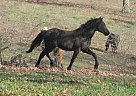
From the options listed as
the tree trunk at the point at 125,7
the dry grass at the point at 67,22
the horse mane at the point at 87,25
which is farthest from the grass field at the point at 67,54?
the horse mane at the point at 87,25

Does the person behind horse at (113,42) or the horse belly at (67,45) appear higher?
the horse belly at (67,45)

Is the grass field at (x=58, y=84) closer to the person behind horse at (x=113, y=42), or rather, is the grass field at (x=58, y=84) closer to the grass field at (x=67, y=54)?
the grass field at (x=67, y=54)

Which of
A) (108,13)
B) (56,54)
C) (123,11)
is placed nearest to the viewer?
(56,54)

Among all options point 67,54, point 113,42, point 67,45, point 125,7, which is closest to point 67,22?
point 113,42

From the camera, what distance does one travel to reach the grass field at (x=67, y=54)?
13.7 meters

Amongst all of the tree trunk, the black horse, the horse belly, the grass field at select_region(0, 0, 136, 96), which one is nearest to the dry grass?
the grass field at select_region(0, 0, 136, 96)

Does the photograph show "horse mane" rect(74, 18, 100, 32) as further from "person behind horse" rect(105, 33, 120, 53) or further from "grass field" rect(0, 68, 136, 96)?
"person behind horse" rect(105, 33, 120, 53)

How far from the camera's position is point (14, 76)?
15.5 meters

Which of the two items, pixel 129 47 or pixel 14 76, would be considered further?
Result: pixel 129 47

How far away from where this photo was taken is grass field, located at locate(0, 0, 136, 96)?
1366 centimetres

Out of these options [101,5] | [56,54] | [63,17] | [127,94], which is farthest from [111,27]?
[127,94]

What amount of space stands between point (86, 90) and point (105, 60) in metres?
14.7

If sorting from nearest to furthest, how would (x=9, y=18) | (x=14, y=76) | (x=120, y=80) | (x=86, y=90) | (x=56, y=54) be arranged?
1. (x=86, y=90)
2. (x=14, y=76)
3. (x=120, y=80)
4. (x=56, y=54)
5. (x=9, y=18)

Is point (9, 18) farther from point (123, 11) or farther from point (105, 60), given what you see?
point (123, 11)
